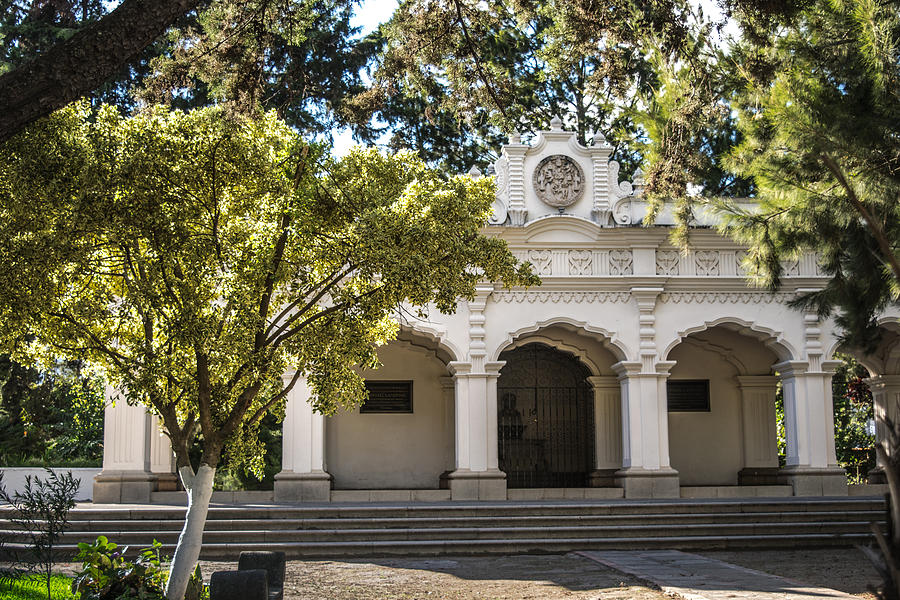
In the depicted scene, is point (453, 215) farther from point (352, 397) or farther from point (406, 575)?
point (406, 575)

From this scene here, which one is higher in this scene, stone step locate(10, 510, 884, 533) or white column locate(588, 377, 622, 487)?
white column locate(588, 377, 622, 487)

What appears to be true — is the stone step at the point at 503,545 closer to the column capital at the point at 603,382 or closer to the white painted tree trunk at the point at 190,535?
the white painted tree trunk at the point at 190,535

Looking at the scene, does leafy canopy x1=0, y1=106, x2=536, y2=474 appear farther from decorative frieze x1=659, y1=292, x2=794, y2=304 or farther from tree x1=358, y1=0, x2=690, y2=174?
decorative frieze x1=659, y1=292, x2=794, y2=304

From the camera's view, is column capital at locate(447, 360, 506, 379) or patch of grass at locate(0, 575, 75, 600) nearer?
patch of grass at locate(0, 575, 75, 600)

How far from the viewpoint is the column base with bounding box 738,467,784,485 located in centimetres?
1975

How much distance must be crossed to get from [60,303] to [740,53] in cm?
684

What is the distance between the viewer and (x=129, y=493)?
1650cm

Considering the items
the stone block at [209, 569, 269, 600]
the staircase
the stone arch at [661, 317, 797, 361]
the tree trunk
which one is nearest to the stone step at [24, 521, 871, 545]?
the staircase

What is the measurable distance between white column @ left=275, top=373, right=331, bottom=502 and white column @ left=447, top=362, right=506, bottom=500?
243 cm

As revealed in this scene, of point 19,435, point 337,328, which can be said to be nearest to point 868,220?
point 337,328

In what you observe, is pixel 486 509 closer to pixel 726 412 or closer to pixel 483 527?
pixel 483 527

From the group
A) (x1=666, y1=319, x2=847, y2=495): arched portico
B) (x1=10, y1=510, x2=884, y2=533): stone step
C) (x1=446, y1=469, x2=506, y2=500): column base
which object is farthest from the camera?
(x1=666, y1=319, x2=847, y2=495): arched portico

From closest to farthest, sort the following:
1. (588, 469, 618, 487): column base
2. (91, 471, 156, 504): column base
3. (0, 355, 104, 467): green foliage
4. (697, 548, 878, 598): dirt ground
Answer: (697, 548, 878, 598): dirt ground → (91, 471, 156, 504): column base → (588, 469, 618, 487): column base → (0, 355, 104, 467): green foliage

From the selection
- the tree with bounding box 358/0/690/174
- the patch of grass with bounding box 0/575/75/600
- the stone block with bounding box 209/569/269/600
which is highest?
the tree with bounding box 358/0/690/174
